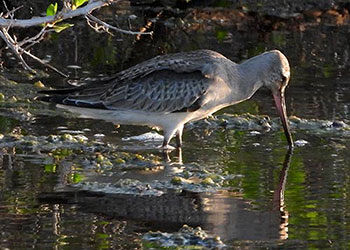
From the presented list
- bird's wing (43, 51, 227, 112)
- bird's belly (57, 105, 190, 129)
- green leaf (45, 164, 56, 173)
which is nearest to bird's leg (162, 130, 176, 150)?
bird's belly (57, 105, 190, 129)

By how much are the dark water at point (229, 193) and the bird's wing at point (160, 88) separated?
40cm

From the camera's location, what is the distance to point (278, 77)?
35.3 feet

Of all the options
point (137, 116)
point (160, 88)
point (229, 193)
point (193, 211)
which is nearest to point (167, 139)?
point (137, 116)

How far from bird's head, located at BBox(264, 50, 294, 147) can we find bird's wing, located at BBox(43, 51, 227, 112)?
2.12ft

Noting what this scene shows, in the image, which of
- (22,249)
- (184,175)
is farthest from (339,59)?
(22,249)

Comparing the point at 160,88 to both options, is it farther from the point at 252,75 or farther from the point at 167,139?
the point at 252,75

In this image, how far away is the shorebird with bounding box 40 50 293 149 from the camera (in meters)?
10.2

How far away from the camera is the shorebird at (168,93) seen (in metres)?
10.2

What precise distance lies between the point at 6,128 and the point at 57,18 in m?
2.52

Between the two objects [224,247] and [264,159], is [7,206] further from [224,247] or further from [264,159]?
[264,159]

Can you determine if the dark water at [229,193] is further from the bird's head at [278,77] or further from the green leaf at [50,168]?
the bird's head at [278,77]

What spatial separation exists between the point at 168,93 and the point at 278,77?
1.20 metres

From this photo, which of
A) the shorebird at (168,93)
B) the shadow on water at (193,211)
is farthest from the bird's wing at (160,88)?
the shadow on water at (193,211)

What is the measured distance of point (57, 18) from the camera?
838 cm
